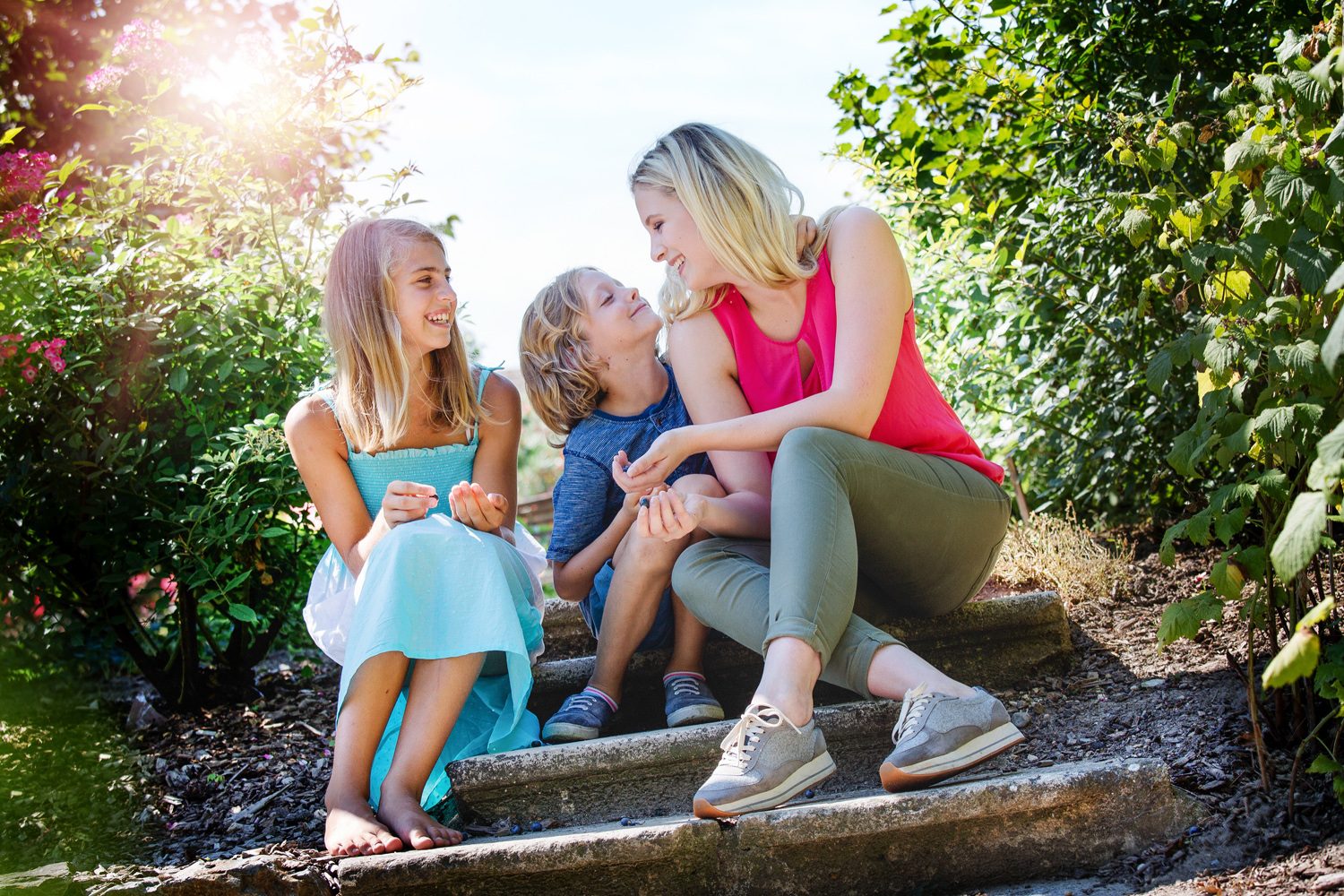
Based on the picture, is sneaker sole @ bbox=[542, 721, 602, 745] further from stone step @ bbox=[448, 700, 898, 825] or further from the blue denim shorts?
the blue denim shorts

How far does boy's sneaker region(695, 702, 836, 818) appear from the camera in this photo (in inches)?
66.7

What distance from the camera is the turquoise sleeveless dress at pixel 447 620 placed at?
205cm

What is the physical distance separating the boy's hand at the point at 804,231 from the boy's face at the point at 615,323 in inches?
17.2

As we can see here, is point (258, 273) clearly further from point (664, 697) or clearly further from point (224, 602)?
point (664, 697)

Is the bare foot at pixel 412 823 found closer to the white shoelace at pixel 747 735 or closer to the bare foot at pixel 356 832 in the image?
the bare foot at pixel 356 832

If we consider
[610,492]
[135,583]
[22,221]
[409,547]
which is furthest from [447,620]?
[135,583]

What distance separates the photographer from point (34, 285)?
110 inches

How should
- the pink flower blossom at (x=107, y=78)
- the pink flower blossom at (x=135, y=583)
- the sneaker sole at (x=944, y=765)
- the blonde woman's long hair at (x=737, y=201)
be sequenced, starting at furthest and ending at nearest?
1. the pink flower blossom at (x=107, y=78)
2. the pink flower blossom at (x=135, y=583)
3. the blonde woman's long hair at (x=737, y=201)
4. the sneaker sole at (x=944, y=765)

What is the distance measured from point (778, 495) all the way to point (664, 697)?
2.46ft

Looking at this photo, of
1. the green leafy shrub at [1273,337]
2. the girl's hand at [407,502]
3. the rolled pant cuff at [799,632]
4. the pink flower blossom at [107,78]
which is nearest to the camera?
the green leafy shrub at [1273,337]

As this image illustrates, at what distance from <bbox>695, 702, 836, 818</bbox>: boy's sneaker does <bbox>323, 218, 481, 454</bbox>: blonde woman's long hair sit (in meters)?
1.11

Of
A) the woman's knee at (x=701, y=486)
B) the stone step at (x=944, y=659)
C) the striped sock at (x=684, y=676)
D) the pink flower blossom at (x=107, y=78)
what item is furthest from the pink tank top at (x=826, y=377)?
the pink flower blossom at (x=107, y=78)

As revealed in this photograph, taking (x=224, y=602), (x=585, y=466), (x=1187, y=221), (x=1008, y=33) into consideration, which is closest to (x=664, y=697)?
(x=585, y=466)

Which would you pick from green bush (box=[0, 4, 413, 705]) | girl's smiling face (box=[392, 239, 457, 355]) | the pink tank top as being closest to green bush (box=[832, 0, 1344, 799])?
the pink tank top
